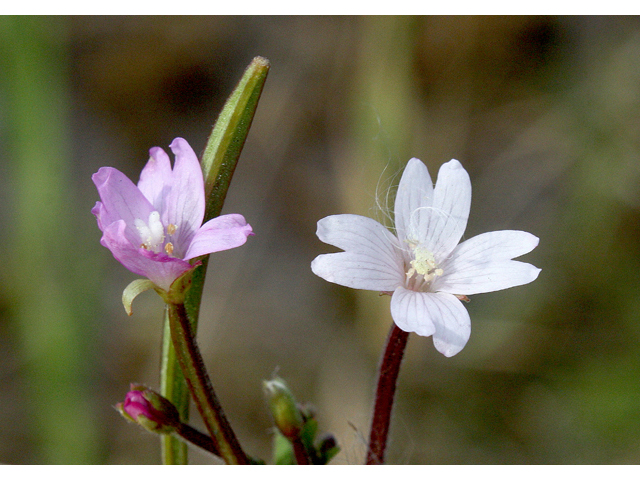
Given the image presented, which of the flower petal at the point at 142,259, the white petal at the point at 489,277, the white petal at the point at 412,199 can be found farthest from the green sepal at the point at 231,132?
the white petal at the point at 489,277

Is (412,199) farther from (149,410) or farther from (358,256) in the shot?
(149,410)

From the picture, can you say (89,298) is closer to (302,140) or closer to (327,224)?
(302,140)

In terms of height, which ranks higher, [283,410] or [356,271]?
[356,271]

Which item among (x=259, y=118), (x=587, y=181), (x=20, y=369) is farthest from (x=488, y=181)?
(x=20, y=369)

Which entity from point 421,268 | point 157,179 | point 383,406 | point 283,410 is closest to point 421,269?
point 421,268

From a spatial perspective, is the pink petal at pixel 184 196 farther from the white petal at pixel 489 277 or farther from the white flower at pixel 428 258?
the white petal at pixel 489 277

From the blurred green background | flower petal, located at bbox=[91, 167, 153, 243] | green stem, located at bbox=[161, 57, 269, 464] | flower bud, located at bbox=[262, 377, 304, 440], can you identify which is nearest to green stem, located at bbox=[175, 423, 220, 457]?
flower bud, located at bbox=[262, 377, 304, 440]
